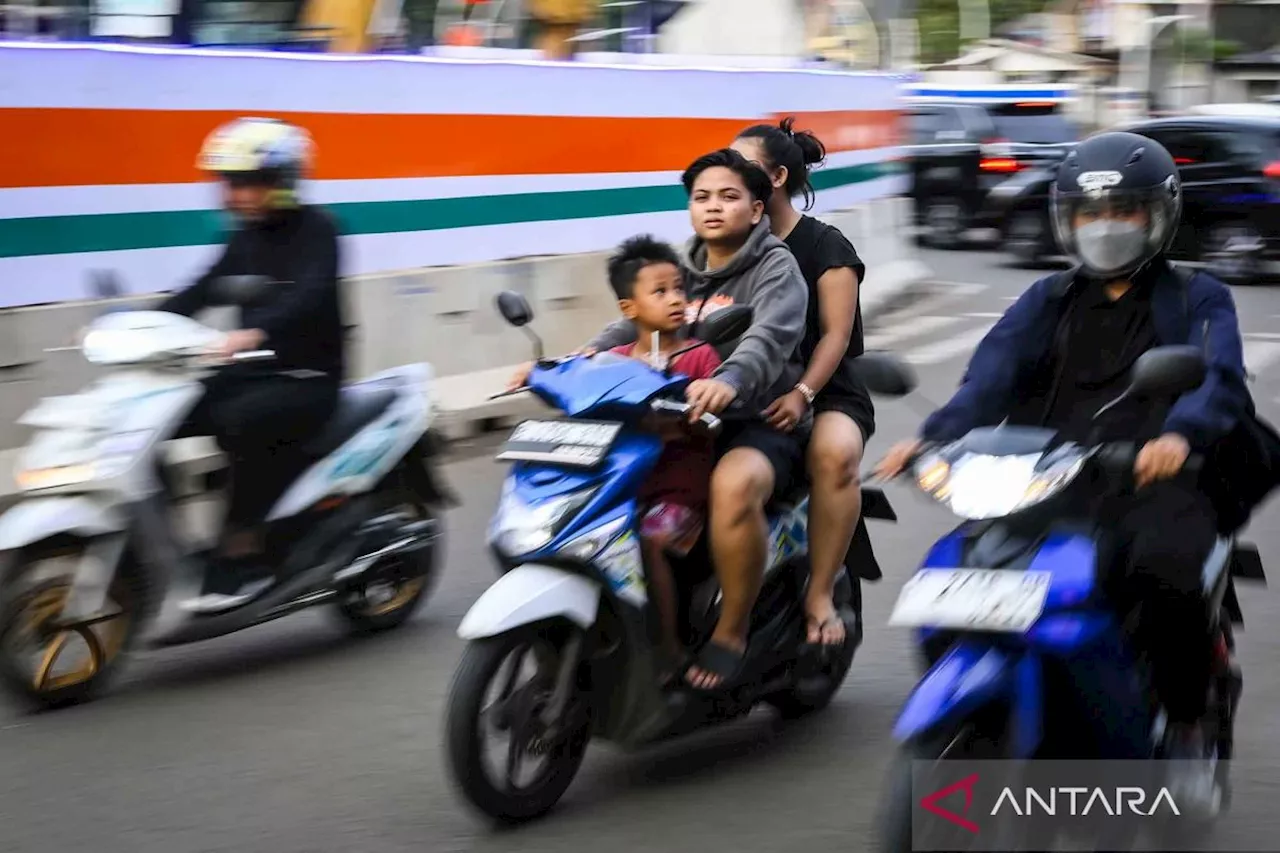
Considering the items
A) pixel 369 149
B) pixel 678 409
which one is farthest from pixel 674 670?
pixel 369 149

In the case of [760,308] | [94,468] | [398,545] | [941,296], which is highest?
[760,308]

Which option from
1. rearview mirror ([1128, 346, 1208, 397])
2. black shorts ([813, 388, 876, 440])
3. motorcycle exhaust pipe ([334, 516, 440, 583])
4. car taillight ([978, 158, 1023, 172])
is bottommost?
car taillight ([978, 158, 1023, 172])

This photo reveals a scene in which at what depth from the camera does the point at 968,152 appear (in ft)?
81.6

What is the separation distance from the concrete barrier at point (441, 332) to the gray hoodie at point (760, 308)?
322 centimetres

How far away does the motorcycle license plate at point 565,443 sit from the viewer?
4.88 metres

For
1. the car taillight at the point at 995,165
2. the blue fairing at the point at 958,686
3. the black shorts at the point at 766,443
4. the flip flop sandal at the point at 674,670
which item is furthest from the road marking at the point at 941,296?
the blue fairing at the point at 958,686

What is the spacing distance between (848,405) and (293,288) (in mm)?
2026

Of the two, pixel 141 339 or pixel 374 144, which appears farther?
pixel 374 144

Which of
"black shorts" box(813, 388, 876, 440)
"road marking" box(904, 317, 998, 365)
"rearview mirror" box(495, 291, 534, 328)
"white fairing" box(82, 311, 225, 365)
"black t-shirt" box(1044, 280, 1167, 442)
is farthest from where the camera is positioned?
"road marking" box(904, 317, 998, 365)

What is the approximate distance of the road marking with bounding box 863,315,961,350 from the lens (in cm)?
1631

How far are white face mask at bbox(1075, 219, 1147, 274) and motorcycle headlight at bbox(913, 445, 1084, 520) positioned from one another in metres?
0.63

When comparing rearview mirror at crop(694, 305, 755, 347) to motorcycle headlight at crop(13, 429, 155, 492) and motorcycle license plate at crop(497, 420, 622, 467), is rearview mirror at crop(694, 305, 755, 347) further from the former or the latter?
motorcycle headlight at crop(13, 429, 155, 492)

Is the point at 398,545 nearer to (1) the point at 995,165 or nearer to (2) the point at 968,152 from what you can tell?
(1) the point at 995,165

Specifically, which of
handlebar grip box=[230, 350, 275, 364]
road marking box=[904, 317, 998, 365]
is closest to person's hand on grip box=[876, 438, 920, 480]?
handlebar grip box=[230, 350, 275, 364]
